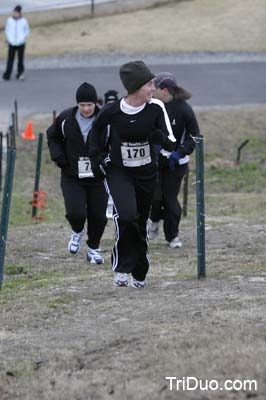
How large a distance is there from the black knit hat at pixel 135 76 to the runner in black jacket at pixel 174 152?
3.12 metres

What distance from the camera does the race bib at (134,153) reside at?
986cm

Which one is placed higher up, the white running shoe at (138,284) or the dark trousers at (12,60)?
the dark trousers at (12,60)

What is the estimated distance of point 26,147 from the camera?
23.2m

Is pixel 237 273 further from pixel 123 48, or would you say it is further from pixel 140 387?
pixel 123 48

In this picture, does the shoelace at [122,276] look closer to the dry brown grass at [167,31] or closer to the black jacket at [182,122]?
the black jacket at [182,122]

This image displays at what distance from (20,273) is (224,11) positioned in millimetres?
25607

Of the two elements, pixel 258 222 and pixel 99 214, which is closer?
pixel 99 214

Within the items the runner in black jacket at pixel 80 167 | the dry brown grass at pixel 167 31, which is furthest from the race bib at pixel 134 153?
the dry brown grass at pixel 167 31

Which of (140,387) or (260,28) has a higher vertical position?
(260,28)

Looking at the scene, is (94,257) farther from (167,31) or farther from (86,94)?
(167,31)

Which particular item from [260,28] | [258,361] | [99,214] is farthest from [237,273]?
[260,28]

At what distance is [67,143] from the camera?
12.1 m

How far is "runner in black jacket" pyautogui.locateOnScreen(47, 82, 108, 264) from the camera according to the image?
11.9m

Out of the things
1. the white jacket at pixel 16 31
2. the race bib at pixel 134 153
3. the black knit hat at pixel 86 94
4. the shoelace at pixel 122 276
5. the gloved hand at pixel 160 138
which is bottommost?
the shoelace at pixel 122 276
